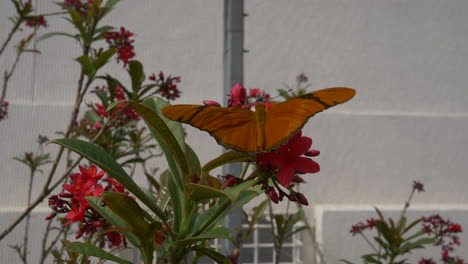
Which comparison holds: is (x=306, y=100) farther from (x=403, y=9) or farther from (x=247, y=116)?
(x=403, y=9)

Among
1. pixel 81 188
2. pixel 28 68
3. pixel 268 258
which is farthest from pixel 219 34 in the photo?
pixel 81 188

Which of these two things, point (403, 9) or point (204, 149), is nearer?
point (204, 149)

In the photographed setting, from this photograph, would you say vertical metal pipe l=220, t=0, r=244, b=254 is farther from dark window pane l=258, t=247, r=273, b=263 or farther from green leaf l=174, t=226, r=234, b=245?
green leaf l=174, t=226, r=234, b=245

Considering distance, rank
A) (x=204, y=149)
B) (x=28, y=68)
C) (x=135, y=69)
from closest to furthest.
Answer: (x=135, y=69)
(x=204, y=149)
(x=28, y=68)

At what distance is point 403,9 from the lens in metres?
2.20

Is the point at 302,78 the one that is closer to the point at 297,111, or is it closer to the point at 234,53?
the point at 234,53

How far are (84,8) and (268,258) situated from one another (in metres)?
1.46

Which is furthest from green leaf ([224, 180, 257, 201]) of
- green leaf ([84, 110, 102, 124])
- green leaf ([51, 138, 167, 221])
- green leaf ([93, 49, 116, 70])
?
green leaf ([84, 110, 102, 124])

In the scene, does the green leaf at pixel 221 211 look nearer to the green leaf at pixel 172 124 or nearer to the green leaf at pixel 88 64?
the green leaf at pixel 172 124

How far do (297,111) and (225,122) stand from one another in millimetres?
63

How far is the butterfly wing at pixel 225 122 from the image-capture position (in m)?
0.30

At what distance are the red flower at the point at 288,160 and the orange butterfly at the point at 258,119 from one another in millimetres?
15

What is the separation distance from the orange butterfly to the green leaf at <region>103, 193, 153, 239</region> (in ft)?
0.29

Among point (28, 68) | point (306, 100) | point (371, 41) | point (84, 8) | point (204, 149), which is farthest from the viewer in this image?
point (371, 41)
